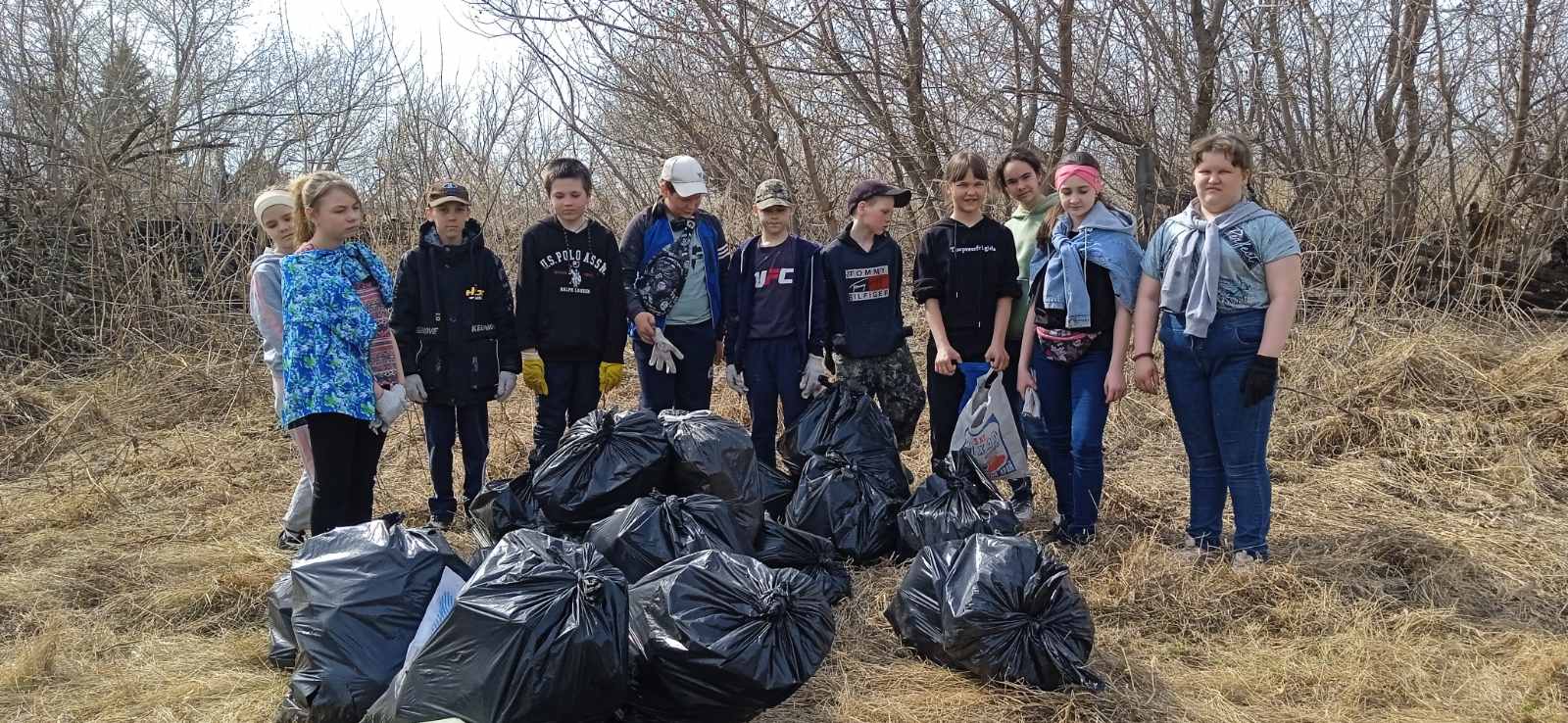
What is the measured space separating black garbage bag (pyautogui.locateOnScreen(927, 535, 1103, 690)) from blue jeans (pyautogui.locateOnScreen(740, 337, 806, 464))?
1.63 metres

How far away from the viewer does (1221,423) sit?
3438 mm

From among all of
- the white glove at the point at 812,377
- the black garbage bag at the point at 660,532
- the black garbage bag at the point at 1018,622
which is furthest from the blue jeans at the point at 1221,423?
the black garbage bag at the point at 660,532

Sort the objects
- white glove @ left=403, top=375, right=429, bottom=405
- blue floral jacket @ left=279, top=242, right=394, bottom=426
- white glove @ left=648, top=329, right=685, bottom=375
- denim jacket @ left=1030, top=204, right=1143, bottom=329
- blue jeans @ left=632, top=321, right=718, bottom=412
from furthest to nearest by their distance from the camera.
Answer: blue jeans @ left=632, top=321, right=718, bottom=412 → white glove @ left=648, top=329, right=685, bottom=375 → white glove @ left=403, top=375, right=429, bottom=405 → denim jacket @ left=1030, top=204, right=1143, bottom=329 → blue floral jacket @ left=279, top=242, right=394, bottom=426

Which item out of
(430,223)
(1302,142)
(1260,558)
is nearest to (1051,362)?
(1260,558)

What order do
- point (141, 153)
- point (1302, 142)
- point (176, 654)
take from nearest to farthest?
point (176, 654), point (1302, 142), point (141, 153)

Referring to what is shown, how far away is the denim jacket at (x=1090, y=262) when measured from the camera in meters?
3.66

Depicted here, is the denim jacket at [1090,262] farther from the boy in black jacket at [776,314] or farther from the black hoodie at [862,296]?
the boy in black jacket at [776,314]

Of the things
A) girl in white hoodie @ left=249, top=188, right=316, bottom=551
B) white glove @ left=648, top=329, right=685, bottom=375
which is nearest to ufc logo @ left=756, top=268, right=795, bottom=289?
white glove @ left=648, top=329, right=685, bottom=375

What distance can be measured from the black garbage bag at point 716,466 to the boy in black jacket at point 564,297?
804 millimetres

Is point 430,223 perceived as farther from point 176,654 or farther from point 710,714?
point 710,714

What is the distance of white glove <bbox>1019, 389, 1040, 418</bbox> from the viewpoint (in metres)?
3.91

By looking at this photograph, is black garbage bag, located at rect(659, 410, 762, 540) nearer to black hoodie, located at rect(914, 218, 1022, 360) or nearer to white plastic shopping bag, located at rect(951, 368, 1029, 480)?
white plastic shopping bag, located at rect(951, 368, 1029, 480)

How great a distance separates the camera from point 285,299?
3.24 metres

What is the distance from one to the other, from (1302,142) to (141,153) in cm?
832
